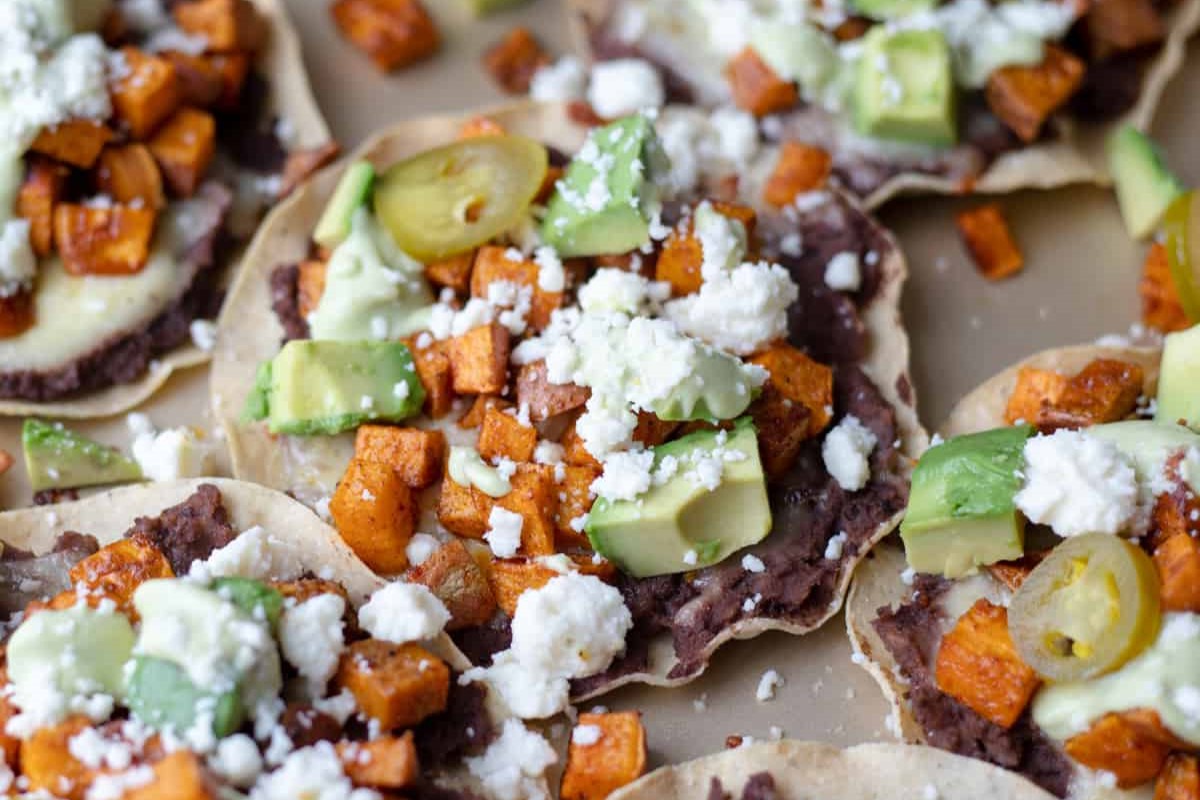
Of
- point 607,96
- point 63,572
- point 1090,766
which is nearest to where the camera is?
point 1090,766

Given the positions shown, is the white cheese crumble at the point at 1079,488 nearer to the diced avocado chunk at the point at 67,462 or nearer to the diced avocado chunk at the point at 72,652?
the diced avocado chunk at the point at 72,652

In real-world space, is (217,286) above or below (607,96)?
below

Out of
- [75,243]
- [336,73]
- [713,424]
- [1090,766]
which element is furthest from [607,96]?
[1090,766]

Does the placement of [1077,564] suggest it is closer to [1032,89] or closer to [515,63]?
[1032,89]

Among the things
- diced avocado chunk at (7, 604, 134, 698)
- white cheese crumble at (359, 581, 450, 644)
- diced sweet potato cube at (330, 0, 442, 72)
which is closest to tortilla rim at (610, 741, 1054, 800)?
white cheese crumble at (359, 581, 450, 644)

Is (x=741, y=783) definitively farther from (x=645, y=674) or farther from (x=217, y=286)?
(x=217, y=286)

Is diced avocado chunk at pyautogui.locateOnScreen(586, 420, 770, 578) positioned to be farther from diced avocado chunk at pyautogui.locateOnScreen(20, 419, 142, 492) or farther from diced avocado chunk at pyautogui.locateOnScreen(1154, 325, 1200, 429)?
diced avocado chunk at pyautogui.locateOnScreen(20, 419, 142, 492)

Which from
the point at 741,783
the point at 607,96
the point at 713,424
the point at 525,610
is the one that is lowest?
the point at 741,783

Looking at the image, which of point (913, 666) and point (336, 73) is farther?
point (336, 73)
